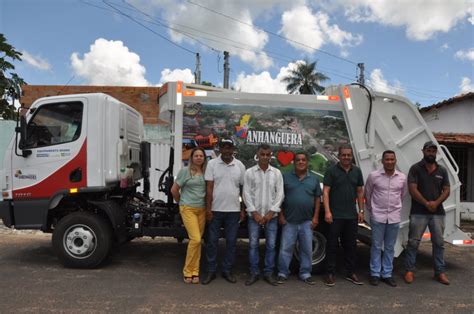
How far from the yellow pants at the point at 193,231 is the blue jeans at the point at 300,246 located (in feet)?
3.49

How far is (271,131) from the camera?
5.50 meters

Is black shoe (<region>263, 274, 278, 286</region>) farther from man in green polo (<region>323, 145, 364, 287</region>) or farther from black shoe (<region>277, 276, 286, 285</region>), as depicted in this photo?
man in green polo (<region>323, 145, 364, 287</region>)

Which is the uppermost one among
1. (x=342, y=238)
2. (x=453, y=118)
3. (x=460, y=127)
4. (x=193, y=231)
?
(x=453, y=118)

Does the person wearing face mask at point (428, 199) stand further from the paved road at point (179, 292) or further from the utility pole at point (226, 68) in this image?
the utility pole at point (226, 68)

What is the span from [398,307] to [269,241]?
1646 millimetres

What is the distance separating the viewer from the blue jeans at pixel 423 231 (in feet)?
17.1

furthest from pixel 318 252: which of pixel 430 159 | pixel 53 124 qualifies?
pixel 53 124

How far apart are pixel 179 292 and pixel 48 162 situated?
8.50 ft

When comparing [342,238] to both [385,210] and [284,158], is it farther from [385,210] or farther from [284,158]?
[284,158]

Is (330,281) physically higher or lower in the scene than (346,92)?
lower

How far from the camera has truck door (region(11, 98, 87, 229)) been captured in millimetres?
5473

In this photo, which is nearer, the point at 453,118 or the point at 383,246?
the point at 383,246

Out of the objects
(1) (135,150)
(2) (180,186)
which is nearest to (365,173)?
(2) (180,186)

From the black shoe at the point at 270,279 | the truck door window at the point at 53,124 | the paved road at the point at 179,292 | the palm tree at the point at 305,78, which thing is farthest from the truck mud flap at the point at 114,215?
the palm tree at the point at 305,78
